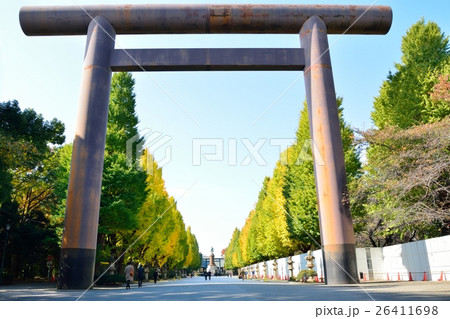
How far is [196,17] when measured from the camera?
15164mm

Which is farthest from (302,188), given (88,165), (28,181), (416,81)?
(28,181)

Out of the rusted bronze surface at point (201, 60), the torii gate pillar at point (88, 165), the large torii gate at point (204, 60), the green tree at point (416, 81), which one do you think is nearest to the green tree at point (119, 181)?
the torii gate pillar at point (88, 165)

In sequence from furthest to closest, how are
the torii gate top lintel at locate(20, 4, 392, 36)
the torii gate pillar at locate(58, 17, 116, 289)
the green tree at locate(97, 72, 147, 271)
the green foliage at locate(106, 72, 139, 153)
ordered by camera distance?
1. the green foliage at locate(106, 72, 139, 153)
2. the green tree at locate(97, 72, 147, 271)
3. the torii gate top lintel at locate(20, 4, 392, 36)
4. the torii gate pillar at locate(58, 17, 116, 289)

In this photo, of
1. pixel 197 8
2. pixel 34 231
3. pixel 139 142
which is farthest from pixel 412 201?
pixel 34 231

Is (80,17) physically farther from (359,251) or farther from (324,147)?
(359,251)

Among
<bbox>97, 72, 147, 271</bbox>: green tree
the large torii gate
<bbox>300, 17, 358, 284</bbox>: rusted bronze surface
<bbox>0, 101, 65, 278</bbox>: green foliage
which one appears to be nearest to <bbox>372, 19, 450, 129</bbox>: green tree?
the large torii gate

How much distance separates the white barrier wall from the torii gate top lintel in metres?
10.5

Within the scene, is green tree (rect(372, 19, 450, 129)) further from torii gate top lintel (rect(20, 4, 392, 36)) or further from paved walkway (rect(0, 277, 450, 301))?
paved walkway (rect(0, 277, 450, 301))

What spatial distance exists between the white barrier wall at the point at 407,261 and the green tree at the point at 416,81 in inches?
267

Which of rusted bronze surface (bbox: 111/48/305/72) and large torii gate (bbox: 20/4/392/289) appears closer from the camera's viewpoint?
large torii gate (bbox: 20/4/392/289)

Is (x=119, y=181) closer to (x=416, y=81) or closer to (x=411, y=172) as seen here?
(x=411, y=172)

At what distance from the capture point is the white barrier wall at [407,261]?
1467cm

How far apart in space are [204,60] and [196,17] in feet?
6.91

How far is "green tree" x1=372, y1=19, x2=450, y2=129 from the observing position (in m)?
19.1
